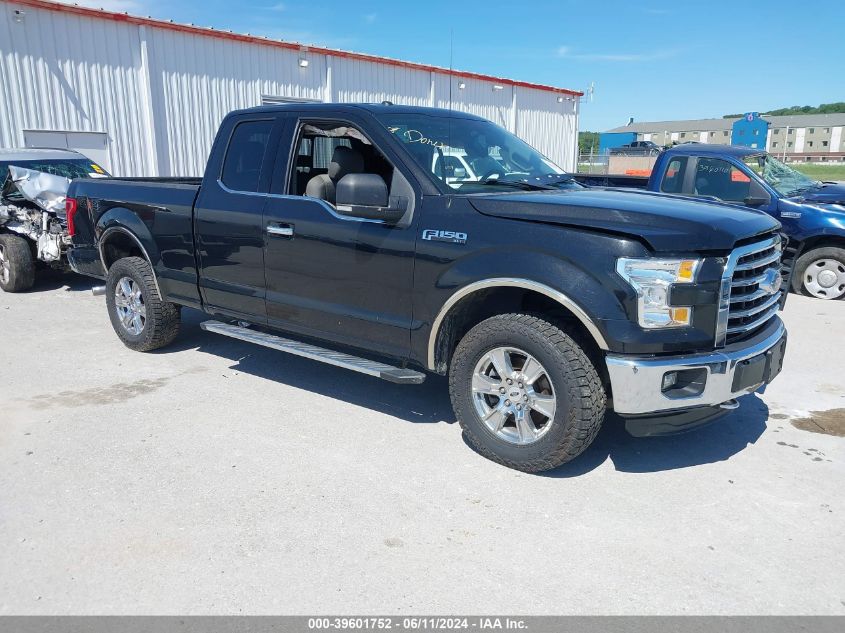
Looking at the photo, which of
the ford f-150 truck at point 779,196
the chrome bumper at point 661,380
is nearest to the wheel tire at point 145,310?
the chrome bumper at point 661,380

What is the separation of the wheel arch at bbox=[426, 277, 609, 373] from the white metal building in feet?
40.1

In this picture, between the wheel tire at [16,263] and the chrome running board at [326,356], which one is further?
the wheel tire at [16,263]

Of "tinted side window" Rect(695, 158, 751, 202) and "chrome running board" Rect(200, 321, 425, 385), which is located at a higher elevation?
"tinted side window" Rect(695, 158, 751, 202)

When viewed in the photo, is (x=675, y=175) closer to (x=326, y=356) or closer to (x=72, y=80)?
(x=326, y=356)

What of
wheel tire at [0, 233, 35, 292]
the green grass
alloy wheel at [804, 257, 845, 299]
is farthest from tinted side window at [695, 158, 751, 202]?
the green grass

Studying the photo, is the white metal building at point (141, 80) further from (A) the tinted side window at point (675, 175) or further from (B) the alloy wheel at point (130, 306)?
(A) the tinted side window at point (675, 175)

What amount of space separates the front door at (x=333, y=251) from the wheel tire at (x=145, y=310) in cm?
154

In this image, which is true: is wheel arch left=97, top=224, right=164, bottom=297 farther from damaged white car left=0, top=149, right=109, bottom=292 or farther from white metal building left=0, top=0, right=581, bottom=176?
white metal building left=0, top=0, right=581, bottom=176

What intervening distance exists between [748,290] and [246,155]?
370 cm

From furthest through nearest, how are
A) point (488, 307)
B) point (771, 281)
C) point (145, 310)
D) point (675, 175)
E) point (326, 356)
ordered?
point (675, 175) → point (145, 310) → point (326, 356) → point (488, 307) → point (771, 281)

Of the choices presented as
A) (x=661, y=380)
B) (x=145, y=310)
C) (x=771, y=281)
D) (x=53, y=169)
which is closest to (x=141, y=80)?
(x=53, y=169)

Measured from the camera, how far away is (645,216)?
3.66 meters

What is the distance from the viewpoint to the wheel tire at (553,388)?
3764 millimetres

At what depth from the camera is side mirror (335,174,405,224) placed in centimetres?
422
